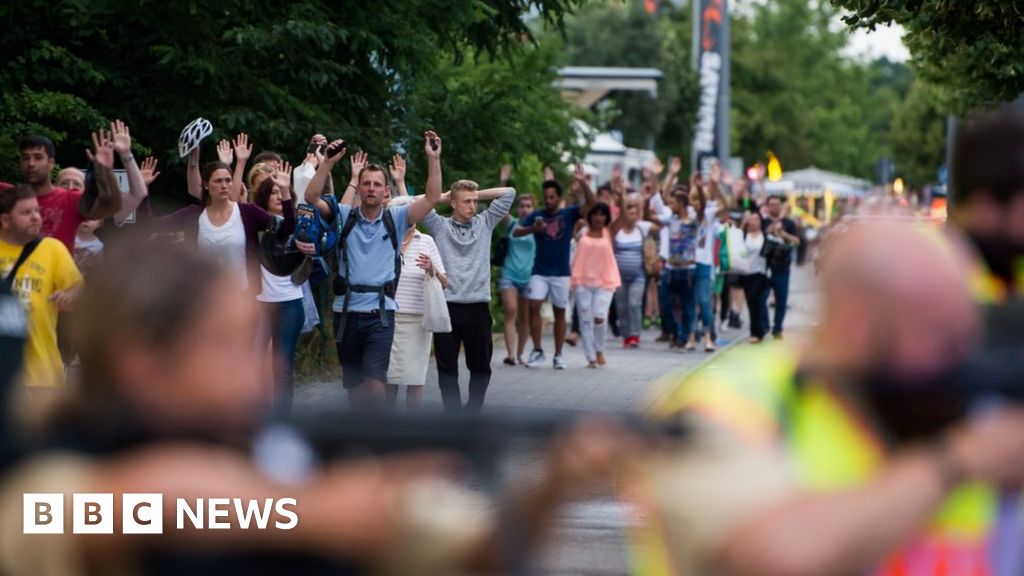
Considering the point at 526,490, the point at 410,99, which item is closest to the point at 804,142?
the point at 410,99

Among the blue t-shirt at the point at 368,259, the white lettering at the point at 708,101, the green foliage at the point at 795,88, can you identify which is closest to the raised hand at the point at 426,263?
the blue t-shirt at the point at 368,259

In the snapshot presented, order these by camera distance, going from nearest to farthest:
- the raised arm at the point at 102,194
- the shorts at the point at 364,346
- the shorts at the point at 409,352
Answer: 1. the raised arm at the point at 102,194
2. the shorts at the point at 364,346
3. the shorts at the point at 409,352

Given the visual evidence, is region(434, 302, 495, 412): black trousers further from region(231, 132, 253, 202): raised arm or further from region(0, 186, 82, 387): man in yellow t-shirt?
region(0, 186, 82, 387): man in yellow t-shirt

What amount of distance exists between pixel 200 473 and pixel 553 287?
594 inches

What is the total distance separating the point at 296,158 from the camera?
14953 mm

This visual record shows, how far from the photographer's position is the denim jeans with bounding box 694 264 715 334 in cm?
1969

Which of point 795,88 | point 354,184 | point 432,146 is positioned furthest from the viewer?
point 795,88

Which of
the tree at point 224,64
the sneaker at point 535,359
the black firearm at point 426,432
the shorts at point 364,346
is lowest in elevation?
the sneaker at point 535,359

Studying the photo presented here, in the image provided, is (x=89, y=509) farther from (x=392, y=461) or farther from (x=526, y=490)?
(x=526, y=490)

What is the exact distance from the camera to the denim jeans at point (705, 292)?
19.7 metres

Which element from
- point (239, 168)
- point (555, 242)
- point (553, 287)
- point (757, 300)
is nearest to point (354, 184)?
point (239, 168)

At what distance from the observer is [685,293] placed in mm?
19859

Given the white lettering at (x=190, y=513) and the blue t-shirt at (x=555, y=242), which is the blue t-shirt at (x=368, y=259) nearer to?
the blue t-shirt at (x=555, y=242)

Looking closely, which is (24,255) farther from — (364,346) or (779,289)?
(779,289)
